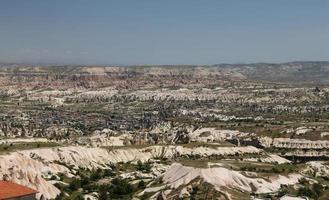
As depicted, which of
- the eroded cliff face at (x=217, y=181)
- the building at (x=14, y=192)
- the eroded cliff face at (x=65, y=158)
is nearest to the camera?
the building at (x=14, y=192)

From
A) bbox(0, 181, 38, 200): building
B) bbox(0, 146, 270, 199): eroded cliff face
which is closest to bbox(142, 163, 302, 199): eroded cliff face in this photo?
bbox(0, 146, 270, 199): eroded cliff face

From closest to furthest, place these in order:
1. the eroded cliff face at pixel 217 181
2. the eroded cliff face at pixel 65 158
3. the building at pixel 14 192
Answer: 1. the building at pixel 14 192
2. the eroded cliff face at pixel 65 158
3. the eroded cliff face at pixel 217 181

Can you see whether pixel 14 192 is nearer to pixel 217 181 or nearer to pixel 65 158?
pixel 217 181

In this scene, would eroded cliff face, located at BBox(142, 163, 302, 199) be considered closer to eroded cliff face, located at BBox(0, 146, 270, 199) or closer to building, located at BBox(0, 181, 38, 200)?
eroded cliff face, located at BBox(0, 146, 270, 199)

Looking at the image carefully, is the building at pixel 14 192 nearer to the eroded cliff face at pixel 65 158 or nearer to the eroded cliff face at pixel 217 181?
the eroded cliff face at pixel 65 158

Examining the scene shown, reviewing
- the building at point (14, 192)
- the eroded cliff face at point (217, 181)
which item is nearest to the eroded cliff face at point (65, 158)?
the eroded cliff face at point (217, 181)

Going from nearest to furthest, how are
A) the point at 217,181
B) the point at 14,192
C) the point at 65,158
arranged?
the point at 14,192
the point at 217,181
the point at 65,158

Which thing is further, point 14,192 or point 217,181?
point 217,181

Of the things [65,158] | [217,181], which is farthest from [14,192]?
[65,158]
